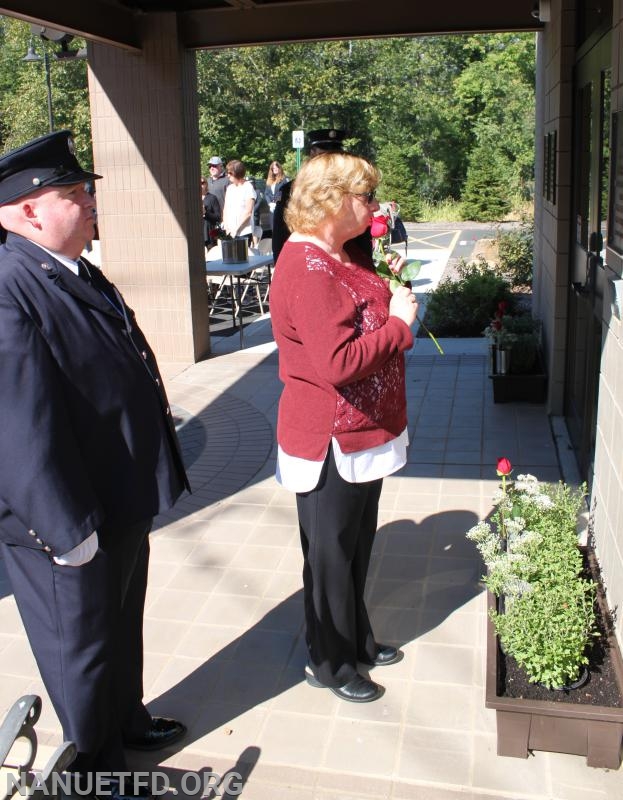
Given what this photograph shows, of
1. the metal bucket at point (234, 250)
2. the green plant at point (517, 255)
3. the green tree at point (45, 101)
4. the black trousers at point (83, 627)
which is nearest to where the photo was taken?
the black trousers at point (83, 627)

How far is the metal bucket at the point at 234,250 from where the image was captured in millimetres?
9141

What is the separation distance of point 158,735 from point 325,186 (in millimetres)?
1893

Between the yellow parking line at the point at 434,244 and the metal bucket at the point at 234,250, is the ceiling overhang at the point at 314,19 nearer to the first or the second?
the metal bucket at the point at 234,250

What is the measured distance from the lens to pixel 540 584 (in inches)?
115

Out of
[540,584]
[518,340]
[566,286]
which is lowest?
[540,584]

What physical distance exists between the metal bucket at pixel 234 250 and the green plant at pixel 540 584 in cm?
627

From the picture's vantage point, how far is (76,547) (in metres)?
2.24

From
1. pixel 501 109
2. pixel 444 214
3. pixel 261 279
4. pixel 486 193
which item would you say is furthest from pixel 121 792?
pixel 501 109

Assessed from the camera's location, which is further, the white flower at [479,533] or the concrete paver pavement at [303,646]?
the white flower at [479,533]

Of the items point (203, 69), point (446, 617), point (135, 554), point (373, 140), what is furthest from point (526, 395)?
point (373, 140)

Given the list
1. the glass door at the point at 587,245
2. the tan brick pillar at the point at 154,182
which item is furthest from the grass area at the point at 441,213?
the glass door at the point at 587,245

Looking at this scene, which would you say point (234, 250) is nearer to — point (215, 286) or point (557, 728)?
point (215, 286)

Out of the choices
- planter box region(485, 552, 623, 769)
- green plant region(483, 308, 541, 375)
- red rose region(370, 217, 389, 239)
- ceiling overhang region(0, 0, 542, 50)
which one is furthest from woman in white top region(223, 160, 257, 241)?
planter box region(485, 552, 623, 769)

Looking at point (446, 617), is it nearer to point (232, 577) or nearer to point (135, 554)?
point (232, 577)
